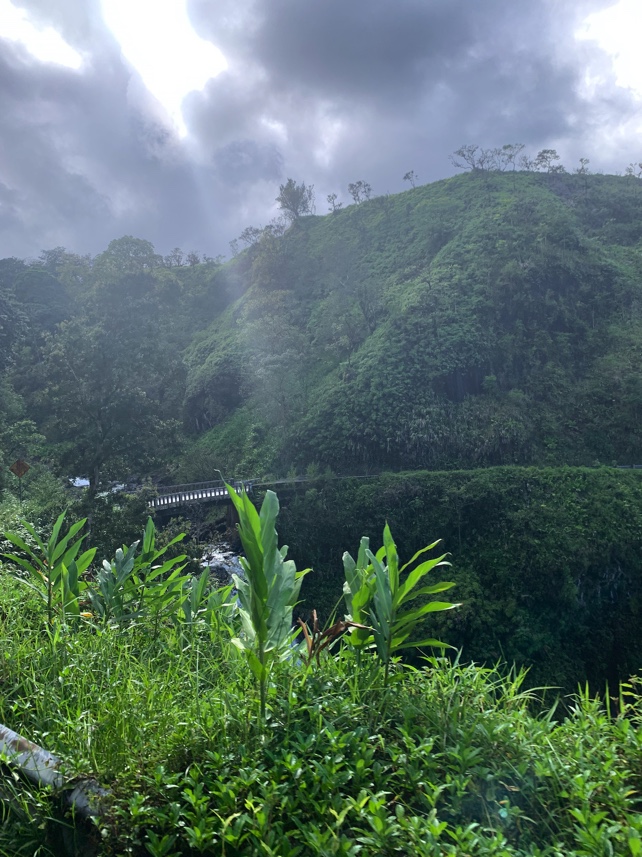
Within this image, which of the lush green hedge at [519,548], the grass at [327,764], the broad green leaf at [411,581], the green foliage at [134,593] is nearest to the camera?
the grass at [327,764]

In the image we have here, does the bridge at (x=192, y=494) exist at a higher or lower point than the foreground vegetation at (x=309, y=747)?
lower

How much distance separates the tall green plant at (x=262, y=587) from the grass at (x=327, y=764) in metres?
0.12

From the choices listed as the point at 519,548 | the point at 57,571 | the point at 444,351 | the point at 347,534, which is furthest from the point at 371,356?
the point at 57,571

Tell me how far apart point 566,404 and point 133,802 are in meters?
23.0

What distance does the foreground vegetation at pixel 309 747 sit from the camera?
122cm

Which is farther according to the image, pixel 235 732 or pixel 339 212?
pixel 339 212

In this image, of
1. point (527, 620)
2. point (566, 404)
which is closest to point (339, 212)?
point (566, 404)

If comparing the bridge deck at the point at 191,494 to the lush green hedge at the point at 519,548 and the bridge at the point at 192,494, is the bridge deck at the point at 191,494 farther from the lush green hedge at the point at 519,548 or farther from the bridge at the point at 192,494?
the lush green hedge at the point at 519,548

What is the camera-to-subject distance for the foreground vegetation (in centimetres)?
122

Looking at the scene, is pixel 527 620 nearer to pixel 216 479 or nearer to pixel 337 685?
pixel 216 479

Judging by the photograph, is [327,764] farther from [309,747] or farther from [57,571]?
[57,571]

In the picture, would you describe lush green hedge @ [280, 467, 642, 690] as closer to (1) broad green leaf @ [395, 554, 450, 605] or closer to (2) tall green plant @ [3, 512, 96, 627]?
(2) tall green plant @ [3, 512, 96, 627]

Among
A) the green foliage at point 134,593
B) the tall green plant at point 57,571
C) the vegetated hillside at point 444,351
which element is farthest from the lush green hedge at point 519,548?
the tall green plant at point 57,571

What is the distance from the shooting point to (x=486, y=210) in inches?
1272
